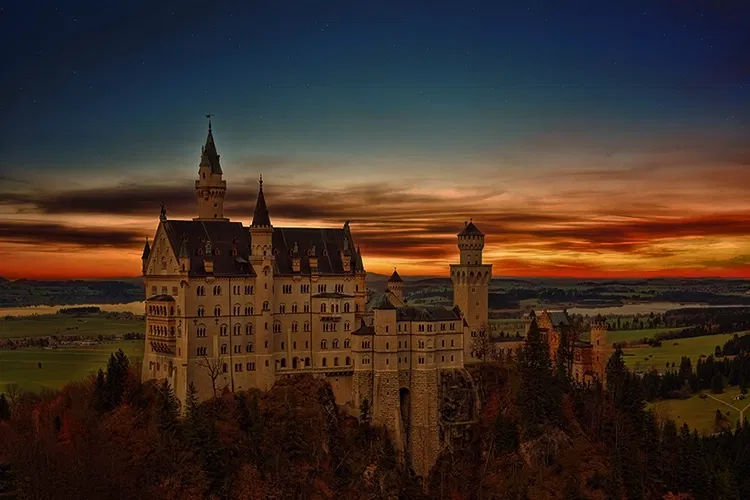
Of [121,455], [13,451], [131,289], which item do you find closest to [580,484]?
[121,455]

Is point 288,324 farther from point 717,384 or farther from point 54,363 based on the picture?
point 717,384

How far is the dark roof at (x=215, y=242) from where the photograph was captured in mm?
88062

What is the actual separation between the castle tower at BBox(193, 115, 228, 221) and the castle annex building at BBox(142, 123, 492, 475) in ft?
0.39

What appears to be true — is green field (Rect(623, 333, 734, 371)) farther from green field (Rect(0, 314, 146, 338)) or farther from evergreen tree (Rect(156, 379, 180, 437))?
evergreen tree (Rect(156, 379, 180, 437))

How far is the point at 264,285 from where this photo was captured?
298 ft

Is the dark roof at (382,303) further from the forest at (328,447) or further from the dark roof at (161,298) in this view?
the dark roof at (161,298)

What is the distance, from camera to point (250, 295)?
90.3 meters

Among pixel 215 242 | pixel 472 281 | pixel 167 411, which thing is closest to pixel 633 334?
pixel 472 281

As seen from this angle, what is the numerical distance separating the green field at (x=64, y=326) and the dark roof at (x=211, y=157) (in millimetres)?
33249

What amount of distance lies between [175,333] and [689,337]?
125073mm

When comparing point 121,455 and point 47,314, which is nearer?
point 121,455

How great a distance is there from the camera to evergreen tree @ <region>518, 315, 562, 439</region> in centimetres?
9356

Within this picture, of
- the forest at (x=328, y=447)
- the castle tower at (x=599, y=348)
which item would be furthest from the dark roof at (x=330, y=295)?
the castle tower at (x=599, y=348)

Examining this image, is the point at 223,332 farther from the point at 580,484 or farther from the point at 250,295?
the point at 580,484
